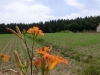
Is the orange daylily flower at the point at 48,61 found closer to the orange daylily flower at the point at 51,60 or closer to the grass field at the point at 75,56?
the orange daylily flower at the point at 51,60

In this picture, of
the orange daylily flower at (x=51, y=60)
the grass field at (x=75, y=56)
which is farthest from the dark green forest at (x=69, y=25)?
the orange daylily flower at (x=51, y=60)

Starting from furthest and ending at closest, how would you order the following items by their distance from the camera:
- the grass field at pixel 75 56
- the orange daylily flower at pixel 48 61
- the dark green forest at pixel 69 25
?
1. the dark green forest at pixel 69 25
2. the grass field at pixel 75 56
3. the orange daylily flower at pixel 48 61

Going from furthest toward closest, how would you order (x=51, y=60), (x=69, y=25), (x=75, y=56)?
(x=69, y=25) → (x=75, y=56) → (x=51, y=60)

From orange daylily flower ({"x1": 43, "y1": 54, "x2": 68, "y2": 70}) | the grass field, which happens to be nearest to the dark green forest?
the grass field

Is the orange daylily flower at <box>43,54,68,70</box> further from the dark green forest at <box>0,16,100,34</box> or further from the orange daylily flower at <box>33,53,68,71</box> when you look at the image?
the dark green forest at <box>0,16,100,34</box>

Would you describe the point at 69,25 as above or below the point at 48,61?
below

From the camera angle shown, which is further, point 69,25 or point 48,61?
point 69,25

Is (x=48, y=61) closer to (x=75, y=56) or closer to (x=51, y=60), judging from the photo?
(x=51, y=60)

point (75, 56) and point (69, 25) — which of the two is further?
point (69, 25)

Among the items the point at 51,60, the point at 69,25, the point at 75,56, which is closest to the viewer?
the point at 51,60

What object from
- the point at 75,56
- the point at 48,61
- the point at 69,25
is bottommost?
the point at 69,25

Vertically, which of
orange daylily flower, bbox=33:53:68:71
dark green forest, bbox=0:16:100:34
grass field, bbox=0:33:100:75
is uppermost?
orange daylily flower, bbox=33:53:68:71

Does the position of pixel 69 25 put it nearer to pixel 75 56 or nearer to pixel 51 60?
pixel 75 56

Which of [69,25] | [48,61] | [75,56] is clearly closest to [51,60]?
[48,61]
